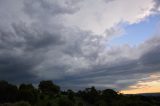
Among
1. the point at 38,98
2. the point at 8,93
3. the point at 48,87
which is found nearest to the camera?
the point at 38,98

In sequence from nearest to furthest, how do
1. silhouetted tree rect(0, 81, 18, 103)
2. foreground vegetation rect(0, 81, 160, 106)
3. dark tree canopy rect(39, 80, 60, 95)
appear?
foreground vegetation rect(0, 81, 160, 106) < silhouetted tree rect(0, 81, 18, 103) < dark tree canopy rect(39, 80, 60, 95)

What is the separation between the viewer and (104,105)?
506 ft

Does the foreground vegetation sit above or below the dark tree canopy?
below

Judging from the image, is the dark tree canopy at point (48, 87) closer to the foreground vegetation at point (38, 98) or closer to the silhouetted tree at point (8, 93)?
the foreground vegetation at point (38, 98)

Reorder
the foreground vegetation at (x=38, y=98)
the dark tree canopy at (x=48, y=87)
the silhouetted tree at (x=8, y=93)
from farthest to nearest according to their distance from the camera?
the dark tree canopy at (x=48, y=87) < the silhouetted tree at (x=8, y=93) < the foreground vegetation at (x=38, y=98)

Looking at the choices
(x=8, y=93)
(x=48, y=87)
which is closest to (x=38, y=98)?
(x=8, y=93)

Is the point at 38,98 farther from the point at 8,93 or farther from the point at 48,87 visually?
the point at 48,87

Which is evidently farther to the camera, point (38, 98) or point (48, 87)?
point (48, 87)

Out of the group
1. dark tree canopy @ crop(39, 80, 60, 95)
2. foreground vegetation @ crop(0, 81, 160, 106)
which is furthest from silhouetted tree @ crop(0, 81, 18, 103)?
dark tree canopy @ crop(39, 80, 60, 95)

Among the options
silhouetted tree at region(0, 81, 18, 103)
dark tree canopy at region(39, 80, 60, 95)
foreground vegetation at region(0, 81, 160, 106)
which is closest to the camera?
foreground vegetation at region(0, 81, 160, 106)

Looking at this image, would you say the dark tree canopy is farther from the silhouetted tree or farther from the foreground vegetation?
the silhouetted tree

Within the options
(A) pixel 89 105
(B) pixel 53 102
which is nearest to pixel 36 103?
(B) pixel 53 102

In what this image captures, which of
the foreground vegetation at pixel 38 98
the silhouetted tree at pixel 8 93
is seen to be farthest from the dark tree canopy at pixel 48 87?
the silhouetted tree at pixel 8 93

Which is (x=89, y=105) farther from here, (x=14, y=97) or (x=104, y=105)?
(x=14, y=97)
